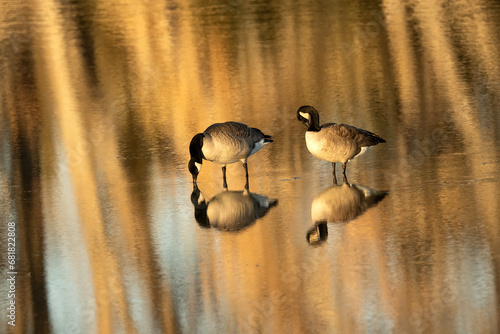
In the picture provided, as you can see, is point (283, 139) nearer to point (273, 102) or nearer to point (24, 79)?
point (273, 102)

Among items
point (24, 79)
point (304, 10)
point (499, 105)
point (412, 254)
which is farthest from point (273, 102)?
point (304, 10)

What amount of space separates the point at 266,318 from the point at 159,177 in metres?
4.79

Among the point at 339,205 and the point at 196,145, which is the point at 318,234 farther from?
the point at 196,145

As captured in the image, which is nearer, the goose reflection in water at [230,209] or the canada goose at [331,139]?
the goose reflection in water at [230,209]

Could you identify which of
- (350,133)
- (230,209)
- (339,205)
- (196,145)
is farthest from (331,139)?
(196,145)

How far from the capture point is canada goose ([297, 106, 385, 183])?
1040 centimetres

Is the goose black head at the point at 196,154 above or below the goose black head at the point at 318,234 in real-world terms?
above

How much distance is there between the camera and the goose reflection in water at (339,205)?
9139 mm

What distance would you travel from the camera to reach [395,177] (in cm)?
1074

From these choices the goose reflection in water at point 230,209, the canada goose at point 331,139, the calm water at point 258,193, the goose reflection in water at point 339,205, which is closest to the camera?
the calm water at point 258,193

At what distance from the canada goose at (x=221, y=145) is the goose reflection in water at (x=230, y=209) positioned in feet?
1.31

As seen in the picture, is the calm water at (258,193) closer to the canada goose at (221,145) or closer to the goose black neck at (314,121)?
the canada goose at (221,145)

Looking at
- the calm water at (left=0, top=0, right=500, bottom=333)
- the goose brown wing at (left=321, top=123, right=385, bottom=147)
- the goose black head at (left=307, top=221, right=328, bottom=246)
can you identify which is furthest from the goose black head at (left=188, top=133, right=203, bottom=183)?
the goose black head at (left=307, top=221, right=328, bottom=246)

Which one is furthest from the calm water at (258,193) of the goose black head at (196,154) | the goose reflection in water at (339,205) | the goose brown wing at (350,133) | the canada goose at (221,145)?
the goose brown wing at (350,133)
